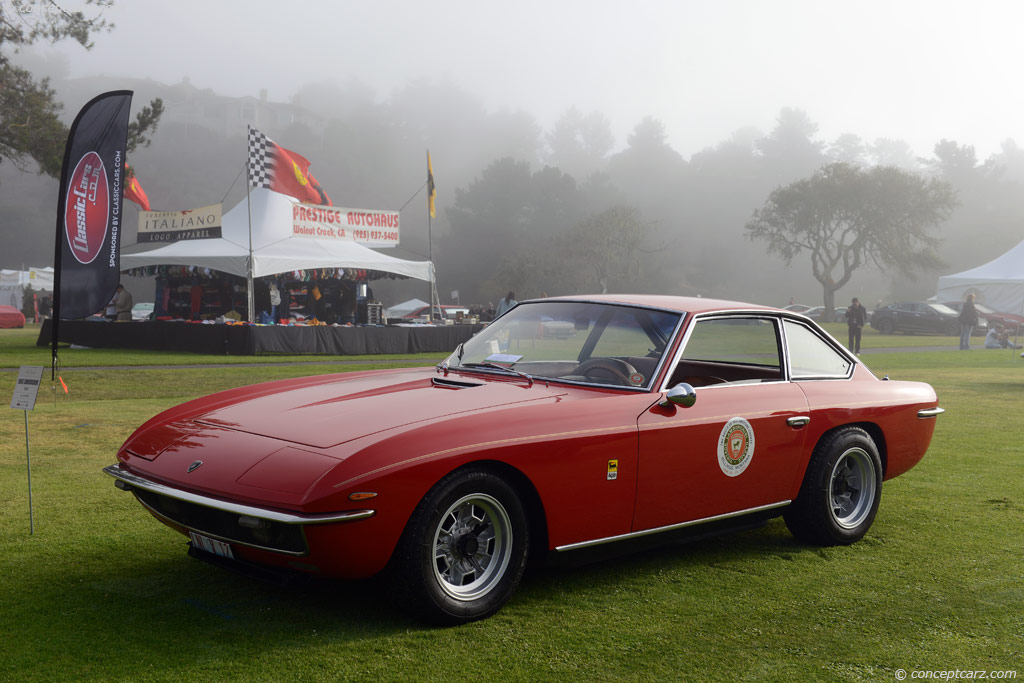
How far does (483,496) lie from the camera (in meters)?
3.43

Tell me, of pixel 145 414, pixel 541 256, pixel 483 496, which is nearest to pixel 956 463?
pixel 483 496

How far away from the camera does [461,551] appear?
346 cm

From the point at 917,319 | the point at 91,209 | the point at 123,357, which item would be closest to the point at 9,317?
the point at 123,357

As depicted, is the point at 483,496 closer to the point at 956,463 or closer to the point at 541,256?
the point at 956,463

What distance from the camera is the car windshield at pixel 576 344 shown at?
14.2 feet

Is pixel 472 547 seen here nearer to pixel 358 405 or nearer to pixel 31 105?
pixel 358 405

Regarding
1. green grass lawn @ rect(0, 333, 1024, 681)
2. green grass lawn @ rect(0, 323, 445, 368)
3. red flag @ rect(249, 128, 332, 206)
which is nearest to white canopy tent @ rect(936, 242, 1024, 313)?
green grass lawn @ rect(0, 323, 445, 368)

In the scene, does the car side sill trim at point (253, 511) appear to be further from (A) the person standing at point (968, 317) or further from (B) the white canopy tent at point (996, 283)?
(B) the white canopy tent at point (996, 283)

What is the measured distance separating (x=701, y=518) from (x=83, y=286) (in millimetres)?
8008

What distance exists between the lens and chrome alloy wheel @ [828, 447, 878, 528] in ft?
16.1

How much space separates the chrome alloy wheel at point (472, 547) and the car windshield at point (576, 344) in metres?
0.98

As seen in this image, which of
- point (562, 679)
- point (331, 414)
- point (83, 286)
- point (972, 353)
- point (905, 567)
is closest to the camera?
point (562, 679)

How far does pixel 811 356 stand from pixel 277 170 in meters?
20.6

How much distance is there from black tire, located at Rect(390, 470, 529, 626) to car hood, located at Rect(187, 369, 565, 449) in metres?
0.33
